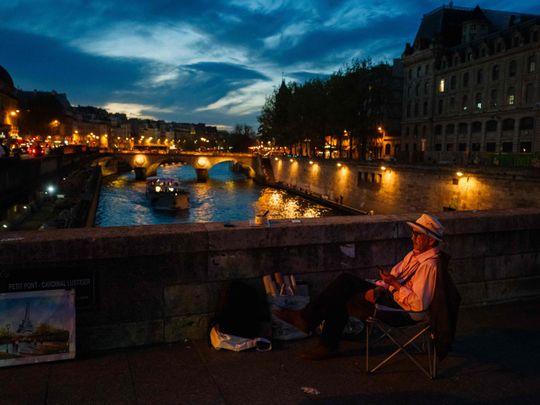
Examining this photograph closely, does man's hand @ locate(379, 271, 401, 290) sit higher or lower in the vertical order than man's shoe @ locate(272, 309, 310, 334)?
higher

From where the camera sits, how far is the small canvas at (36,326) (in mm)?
4406

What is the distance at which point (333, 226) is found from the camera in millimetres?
5785

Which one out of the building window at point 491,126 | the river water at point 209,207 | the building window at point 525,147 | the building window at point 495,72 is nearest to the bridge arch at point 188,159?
the river water at point 209,207

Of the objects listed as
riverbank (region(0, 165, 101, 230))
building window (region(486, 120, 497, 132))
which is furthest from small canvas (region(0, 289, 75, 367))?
building window (region(486, 120, 497, 132))

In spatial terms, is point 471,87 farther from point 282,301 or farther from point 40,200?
point 282,301

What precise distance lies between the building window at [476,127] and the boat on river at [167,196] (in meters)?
33.1

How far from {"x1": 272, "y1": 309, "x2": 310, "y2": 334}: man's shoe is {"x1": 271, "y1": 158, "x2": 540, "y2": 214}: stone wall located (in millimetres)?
27698

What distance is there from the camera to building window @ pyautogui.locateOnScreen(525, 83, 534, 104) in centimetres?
4759

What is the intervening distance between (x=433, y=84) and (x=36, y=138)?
65253 mm

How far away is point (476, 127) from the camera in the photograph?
184ft

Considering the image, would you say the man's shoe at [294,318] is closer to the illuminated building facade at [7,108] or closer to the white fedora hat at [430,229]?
the white fedora hat at [430,229]

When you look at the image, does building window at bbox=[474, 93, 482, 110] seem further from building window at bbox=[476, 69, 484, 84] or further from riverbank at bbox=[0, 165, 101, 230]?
riverbank at bbox=[0, 165, 101, 230]

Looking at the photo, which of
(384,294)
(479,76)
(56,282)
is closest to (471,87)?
(479,76)

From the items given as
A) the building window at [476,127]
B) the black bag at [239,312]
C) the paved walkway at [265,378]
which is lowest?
the paved walkway at [265,378]
